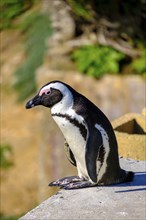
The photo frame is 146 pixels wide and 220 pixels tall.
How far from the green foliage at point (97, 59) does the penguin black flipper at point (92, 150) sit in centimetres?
643

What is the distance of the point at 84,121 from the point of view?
6297 millimetres

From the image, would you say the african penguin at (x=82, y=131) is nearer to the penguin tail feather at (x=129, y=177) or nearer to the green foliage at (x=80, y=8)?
the penguin tail feather at (x=129, y=177)

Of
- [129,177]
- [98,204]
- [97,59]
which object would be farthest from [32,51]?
[98,204]

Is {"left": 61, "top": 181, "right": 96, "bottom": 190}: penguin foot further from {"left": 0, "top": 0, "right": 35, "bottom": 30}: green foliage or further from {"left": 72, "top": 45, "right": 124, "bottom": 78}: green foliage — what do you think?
{"left": 0, "top": 0, "right": 35, "bottom": 30}: green foliage

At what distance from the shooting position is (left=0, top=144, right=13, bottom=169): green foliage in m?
14.6

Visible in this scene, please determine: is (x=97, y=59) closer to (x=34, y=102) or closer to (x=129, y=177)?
(x=129, y=177)

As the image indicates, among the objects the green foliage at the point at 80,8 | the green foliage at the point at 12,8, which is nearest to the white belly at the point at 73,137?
the green foliage at the point at 80,8

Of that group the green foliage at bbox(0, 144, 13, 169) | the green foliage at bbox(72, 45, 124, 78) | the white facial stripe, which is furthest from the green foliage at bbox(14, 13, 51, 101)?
the white facial stripe

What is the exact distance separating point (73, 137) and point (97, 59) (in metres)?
6.83

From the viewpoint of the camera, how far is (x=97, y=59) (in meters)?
13.1

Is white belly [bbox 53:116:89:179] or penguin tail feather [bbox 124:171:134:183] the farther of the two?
penguin tail feather [bbox 124:171:134:183]

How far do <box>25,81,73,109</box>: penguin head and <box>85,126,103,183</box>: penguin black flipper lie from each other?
229 mm

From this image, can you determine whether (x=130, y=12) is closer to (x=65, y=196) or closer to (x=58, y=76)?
(x=58, y=76)

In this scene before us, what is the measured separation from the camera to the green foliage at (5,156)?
14.6 metres
